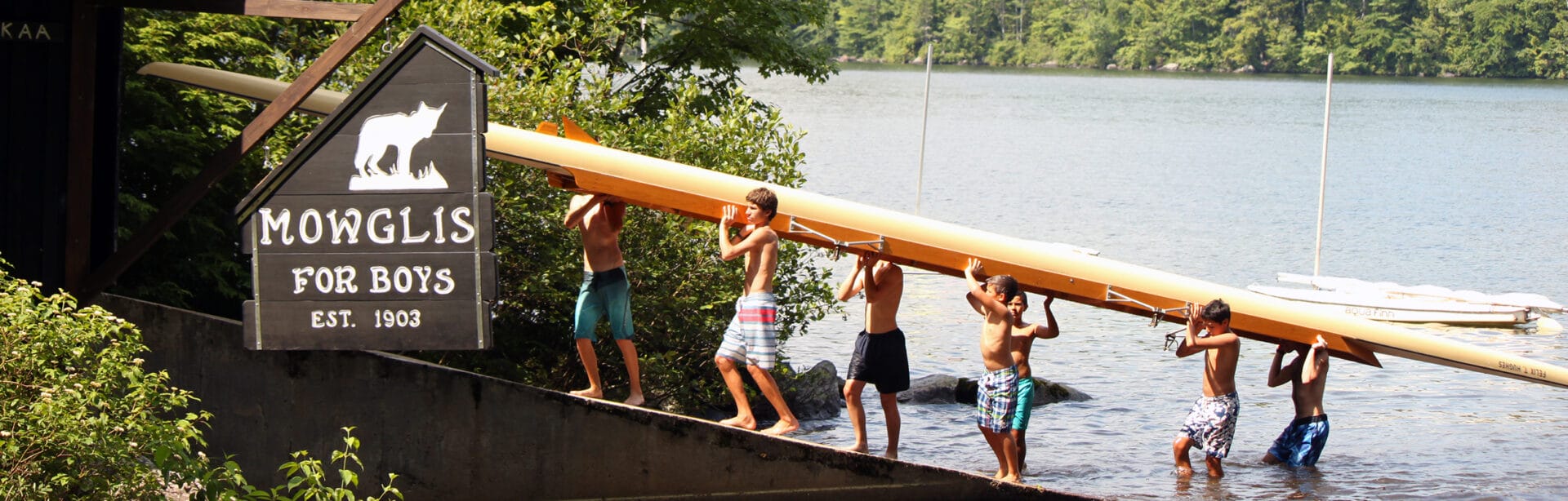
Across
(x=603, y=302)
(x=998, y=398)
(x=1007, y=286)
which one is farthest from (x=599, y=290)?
(x=998, y=398)

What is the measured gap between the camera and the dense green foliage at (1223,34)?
337 ft

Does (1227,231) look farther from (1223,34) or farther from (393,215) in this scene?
(1223,34)

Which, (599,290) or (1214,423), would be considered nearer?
(599,290)

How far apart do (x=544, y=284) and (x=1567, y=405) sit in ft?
40.5

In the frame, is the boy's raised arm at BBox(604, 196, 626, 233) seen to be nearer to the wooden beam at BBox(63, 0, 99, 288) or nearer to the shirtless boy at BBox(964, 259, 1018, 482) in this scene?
the shirtless boy at BBox(964, 259, 1018, 482)

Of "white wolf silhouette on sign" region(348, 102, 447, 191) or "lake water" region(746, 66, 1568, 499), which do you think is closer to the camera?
"white wolf silhouette on sign" region(348, 102, 447, 191)

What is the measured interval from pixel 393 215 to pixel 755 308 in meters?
2.55

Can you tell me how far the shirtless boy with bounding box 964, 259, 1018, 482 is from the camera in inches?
421

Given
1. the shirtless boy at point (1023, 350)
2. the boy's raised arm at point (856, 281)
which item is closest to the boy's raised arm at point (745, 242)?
the boy's raised arm at point (856, 281)

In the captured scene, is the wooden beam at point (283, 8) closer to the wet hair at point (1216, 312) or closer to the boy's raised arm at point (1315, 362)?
the wet hair at point (1216, 312)

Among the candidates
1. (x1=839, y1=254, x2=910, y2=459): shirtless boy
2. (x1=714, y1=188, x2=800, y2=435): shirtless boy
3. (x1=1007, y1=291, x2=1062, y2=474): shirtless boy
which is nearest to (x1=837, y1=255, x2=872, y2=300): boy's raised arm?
(x1=839, y1=254, x2=910, y2=459): shirtless boy

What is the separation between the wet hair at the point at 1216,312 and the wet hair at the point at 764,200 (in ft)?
11.3

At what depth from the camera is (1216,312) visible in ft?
37.2

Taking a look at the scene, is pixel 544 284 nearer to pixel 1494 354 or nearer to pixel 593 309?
pixel 593 309
